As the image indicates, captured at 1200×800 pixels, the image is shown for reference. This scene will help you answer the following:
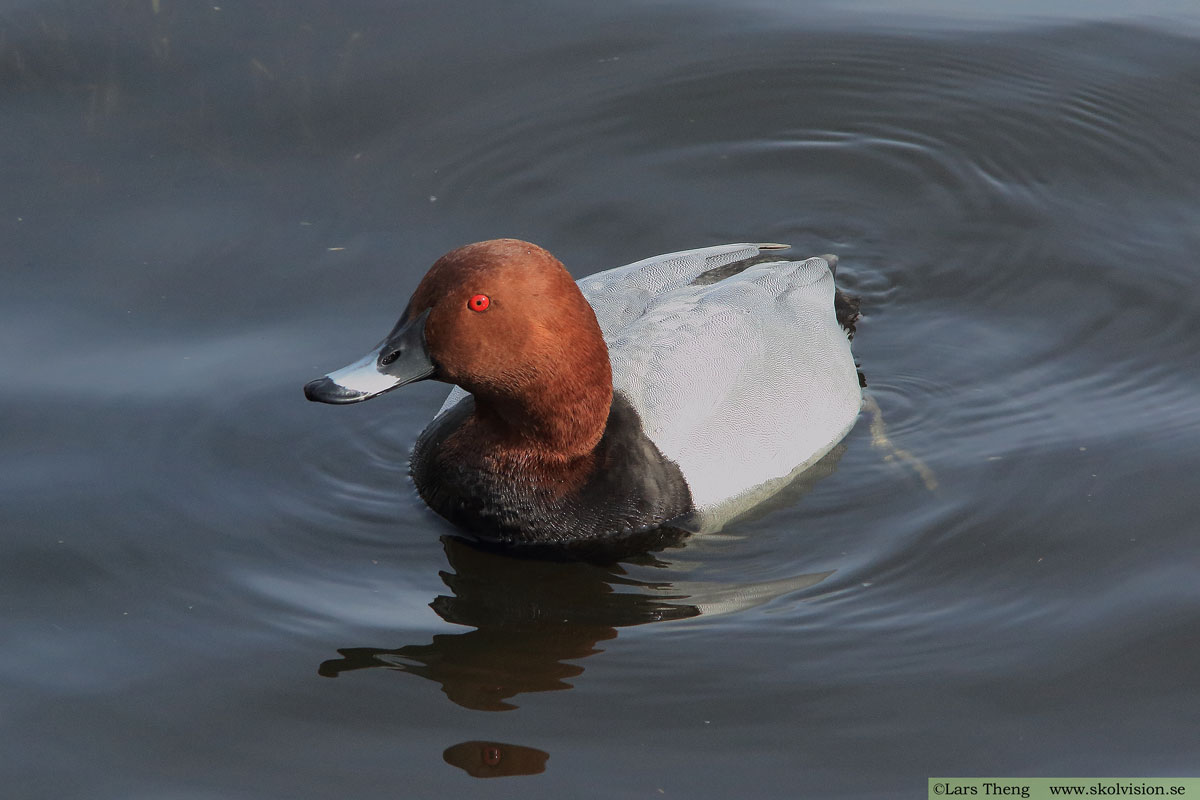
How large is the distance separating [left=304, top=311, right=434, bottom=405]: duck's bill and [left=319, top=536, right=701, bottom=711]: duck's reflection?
85 cm

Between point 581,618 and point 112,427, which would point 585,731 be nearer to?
point 581,618

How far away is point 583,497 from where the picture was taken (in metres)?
5.55

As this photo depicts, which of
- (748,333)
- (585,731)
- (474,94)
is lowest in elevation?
(585,731)

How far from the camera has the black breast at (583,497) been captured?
5.53 metres

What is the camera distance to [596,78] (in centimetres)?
835

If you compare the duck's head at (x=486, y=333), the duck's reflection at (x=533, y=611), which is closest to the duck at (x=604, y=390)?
the duck's head at (x=486, y=333)

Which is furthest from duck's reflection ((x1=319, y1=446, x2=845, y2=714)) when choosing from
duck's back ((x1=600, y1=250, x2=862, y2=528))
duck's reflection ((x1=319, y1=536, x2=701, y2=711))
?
duck's back ((x1=600, y1=250, x2=862, y2=528))

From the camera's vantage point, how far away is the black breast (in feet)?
18.1

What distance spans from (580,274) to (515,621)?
7.98 feet

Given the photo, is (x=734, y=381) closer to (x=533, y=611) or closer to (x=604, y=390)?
(x=604, y=390)

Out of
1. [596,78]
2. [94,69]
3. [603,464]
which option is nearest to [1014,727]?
[603,464]

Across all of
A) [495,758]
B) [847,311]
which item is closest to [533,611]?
[495,758]

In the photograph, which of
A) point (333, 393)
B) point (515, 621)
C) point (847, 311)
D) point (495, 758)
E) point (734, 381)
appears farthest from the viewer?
point (847, 311)

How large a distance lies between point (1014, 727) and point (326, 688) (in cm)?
226
